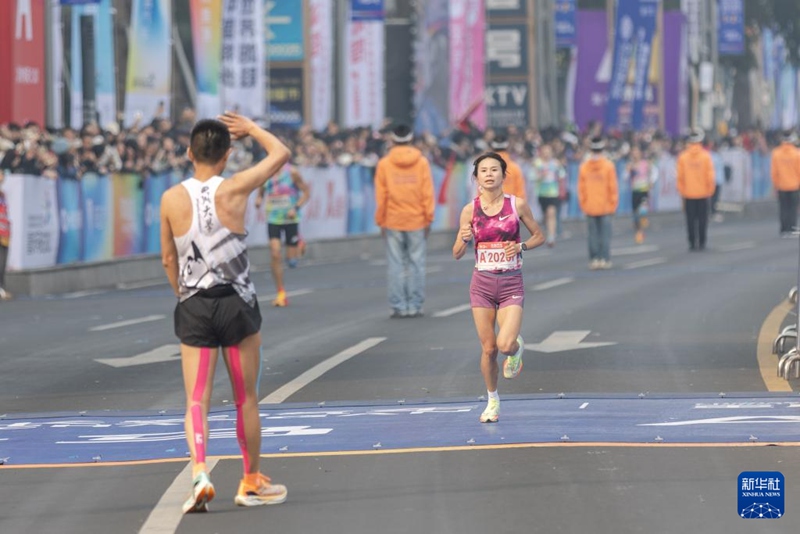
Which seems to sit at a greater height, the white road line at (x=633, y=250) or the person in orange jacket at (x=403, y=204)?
the person in orange jacket at (x=403, y=204)

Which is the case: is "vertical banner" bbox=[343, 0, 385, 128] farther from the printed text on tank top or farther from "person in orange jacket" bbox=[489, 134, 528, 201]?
the printed text on tank top

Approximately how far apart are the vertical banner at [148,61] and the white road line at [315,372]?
11.5m

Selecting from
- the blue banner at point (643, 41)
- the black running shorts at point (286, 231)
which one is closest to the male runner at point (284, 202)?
the black running shorts at point (286, 231)

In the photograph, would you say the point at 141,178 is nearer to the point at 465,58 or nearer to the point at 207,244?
the point at 465,58

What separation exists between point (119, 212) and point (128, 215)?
12.2 inches

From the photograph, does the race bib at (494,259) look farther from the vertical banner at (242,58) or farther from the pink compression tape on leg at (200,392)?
the vertical banner at (242,58)

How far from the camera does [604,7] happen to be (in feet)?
226

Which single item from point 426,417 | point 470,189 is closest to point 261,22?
point 470,189

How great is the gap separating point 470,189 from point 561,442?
1180 inches

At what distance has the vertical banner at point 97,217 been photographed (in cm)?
2639

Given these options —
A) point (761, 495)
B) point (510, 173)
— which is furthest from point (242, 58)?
point (761, 495)

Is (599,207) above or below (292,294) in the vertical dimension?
above

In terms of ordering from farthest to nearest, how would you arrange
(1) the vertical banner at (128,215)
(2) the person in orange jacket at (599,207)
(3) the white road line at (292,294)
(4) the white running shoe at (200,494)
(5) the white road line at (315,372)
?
(2) the person in orange jacket at (599,207), (1) the vertical banner at (128,215), (3) the white road line at (292,294), (5) the white road line at (315,372), (4) the white running shoe at (200,494)

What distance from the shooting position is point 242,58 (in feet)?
110
